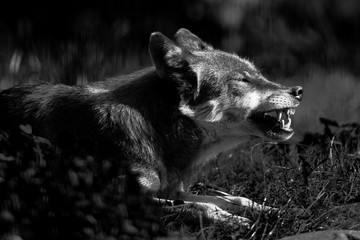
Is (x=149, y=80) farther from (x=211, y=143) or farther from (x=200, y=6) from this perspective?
(x=200, y=6)

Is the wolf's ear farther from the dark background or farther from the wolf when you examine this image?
the dark background

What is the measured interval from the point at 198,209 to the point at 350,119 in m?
3.57

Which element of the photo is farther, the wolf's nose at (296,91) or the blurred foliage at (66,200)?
the wolf's nose at (296,91)

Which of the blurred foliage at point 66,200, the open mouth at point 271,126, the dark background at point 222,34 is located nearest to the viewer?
the blurred foliage at point 66,200

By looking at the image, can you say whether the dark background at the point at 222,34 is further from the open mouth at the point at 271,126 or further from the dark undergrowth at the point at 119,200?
the open mouth at the point at 271,126

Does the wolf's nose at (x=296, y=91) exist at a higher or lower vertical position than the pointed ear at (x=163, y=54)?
lower

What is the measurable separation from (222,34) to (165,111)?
3.18m

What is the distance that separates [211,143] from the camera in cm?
543

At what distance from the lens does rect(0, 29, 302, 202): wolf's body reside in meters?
5.10

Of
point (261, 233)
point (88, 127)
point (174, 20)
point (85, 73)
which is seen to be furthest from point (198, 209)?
point (174, 20)

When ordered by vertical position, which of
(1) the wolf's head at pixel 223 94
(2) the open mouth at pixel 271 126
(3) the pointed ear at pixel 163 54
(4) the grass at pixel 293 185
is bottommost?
(4) the grass at pixel 293 185

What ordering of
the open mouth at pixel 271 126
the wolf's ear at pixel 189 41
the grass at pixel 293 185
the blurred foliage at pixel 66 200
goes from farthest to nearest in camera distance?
the wolf's ear at pixel 189 41
the open mouth at pixel 271 126
the grass at pixel 293 185
the blurred foliage at pixel 66 200

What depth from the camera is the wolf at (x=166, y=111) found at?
5098mm

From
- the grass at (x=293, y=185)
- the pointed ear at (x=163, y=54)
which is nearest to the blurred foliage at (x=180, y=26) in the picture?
the grass at (x=293, y=185)
